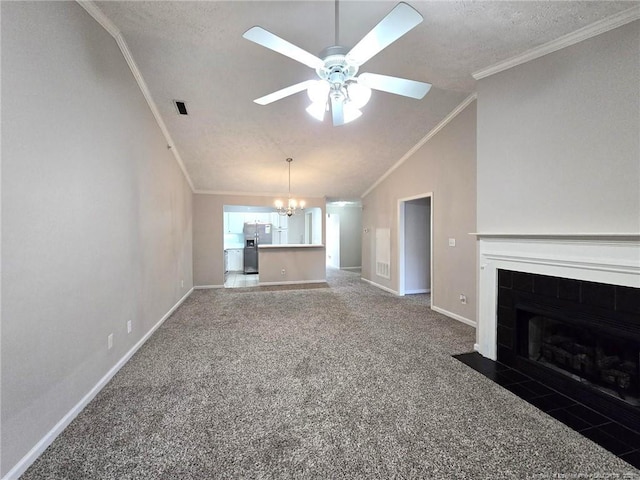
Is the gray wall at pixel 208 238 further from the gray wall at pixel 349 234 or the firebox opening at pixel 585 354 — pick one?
the firebox opening at pixel 585 354

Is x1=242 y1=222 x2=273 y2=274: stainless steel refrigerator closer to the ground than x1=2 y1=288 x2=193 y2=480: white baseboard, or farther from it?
farther from it

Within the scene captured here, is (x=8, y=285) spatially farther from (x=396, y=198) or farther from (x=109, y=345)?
(x=396, y=198)

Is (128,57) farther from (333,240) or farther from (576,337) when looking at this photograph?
(333,240)

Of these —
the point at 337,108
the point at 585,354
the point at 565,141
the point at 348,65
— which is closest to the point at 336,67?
the point at 348,65

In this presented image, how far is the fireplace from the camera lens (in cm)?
202

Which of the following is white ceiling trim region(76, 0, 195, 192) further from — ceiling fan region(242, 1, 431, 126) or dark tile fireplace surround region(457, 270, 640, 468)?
dark tile fireplace surround region(457, 270, 640, 468)

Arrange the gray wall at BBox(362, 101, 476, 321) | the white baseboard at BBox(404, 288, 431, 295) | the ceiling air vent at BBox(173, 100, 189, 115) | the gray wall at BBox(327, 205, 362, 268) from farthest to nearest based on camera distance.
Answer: the gray wall at BBox(327, 205, 362, 268) → the white baseboard at BBox(404, 288, 431, 295) → the gray wall at BBox(362, 101, 476, 321) → the ceiling air vent at BBox(173, 100, 189, 115)

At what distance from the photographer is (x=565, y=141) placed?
2354 millimetres

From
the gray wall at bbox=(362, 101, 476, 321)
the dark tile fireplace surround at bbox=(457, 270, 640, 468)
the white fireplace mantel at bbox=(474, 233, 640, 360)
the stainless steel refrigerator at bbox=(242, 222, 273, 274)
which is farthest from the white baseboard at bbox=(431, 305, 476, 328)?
the stainless steel refrigerator at bbox=(242, 222, 273, 274)

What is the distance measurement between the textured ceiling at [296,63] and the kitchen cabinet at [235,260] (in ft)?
15.1

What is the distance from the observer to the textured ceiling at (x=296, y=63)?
221 cm

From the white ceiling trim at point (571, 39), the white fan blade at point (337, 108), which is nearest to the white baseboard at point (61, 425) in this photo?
the white fan blade at point (337, 108)

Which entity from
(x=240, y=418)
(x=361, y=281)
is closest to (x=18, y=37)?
(x=240, y=418)

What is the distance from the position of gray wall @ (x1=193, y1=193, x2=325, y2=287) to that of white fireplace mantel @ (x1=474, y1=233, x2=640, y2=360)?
18.6ft
